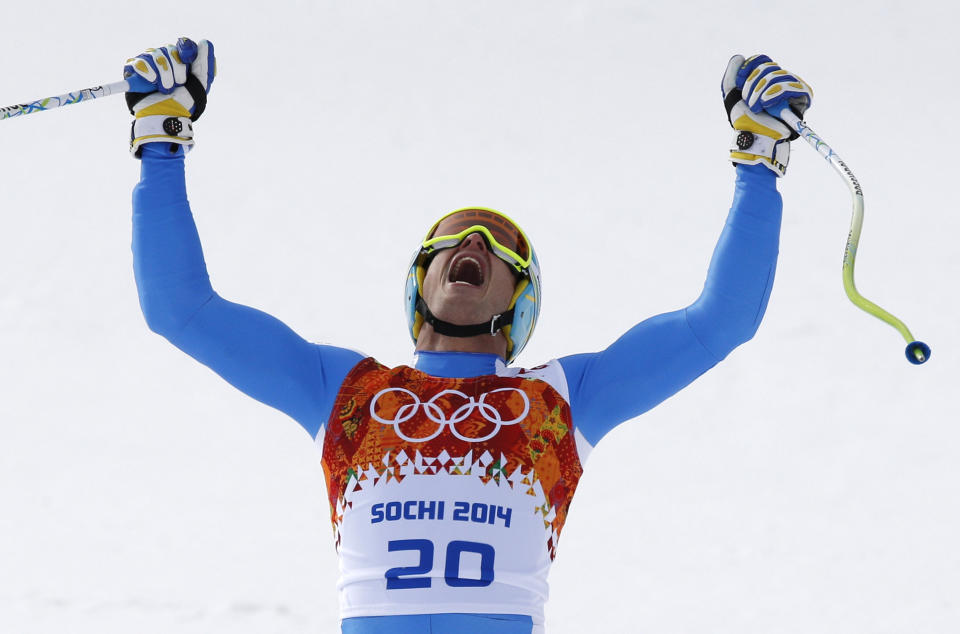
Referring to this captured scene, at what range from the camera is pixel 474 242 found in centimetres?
292

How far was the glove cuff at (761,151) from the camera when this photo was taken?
2.75 meters

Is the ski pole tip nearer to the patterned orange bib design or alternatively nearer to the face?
the patterned orange bib design

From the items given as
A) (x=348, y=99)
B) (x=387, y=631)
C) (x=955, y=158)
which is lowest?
(x=387, y=631)

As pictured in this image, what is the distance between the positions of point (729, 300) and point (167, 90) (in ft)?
4.01

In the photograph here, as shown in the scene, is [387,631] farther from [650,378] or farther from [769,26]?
[769,26]

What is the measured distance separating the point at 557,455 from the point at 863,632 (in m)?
1.80

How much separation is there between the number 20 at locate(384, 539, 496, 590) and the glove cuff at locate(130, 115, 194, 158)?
0.97 metres

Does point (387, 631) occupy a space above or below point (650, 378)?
below

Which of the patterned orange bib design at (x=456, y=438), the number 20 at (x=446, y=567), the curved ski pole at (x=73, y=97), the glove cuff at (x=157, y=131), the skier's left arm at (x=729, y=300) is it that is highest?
the curved ski pole at (x=73, y=97)

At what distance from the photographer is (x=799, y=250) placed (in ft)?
16.3

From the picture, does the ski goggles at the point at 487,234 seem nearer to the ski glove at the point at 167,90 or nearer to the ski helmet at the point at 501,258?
the ski helmet at the point at 501,258

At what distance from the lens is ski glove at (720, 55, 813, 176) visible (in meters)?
2.75

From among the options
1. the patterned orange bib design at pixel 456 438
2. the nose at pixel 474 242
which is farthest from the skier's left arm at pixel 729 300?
the nose at pixel 474 242

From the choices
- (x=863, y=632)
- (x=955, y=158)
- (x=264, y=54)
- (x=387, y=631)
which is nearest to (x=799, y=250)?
(x=955, y=158)
